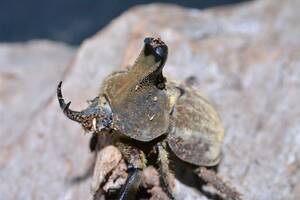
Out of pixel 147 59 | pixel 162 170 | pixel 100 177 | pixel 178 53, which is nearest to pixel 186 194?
pixel 162 170

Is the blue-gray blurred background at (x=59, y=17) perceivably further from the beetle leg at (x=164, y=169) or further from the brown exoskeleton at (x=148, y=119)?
the beetle leg at (x=164, y=169)

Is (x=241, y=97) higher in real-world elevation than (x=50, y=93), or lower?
lower

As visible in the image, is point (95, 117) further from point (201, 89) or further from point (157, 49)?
point (201, 89)

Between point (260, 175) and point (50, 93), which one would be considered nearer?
point (260, 175)

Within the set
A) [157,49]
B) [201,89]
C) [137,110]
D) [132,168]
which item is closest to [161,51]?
[157,49]

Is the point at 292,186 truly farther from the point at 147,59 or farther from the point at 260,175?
the point at 147,59

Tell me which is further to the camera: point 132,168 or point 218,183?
point 218,183

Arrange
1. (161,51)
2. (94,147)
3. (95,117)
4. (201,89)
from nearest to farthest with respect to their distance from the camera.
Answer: (161,51)
(95,117)
(94,147)
(201,89)
